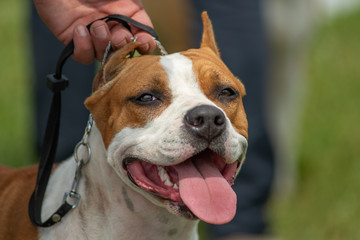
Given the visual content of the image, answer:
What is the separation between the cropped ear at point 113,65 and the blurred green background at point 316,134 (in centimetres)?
303

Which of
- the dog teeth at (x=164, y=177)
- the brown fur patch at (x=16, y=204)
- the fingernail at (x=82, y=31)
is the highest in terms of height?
the fingernail at (x=82, y=31)

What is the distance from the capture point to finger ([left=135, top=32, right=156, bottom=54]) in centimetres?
373

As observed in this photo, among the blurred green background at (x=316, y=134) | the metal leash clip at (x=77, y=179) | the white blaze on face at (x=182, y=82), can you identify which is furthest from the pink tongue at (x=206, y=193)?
the blurred green background at (x=316, y=134)

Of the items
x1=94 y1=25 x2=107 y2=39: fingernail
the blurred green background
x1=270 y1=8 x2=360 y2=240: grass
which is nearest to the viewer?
x1=94 y1=25 x2=107 y2=39: fingernail

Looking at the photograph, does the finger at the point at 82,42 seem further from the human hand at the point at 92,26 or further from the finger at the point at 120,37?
the finger at the point at 120,37

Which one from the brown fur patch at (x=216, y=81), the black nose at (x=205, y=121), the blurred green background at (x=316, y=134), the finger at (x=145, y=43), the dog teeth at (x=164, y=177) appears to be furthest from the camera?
the blurred green background at (x=316, y=134)

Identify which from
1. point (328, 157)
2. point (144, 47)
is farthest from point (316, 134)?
point (144, 47)

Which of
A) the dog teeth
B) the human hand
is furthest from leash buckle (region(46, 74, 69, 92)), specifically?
the dog teeth

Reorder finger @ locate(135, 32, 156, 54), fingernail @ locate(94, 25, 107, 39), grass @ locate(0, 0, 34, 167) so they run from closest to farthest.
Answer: fingernail @ locate(94, 25, 107, 39)
finger @ locate(135, 32, 156, 54)
grass @ locate(0, 0, 34, 167)

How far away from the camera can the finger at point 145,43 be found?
373cm

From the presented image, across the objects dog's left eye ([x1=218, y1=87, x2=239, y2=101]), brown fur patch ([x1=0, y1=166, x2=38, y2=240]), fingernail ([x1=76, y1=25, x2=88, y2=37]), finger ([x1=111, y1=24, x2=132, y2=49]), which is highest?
fingernail ([x1=76, y1=25, x2=88, y2=37])

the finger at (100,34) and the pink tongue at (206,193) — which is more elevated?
the finger at (100,34)

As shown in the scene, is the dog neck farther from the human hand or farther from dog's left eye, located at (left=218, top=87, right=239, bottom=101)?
dog's left eye, located at (left=218, top=87, right=239, bottom=101)

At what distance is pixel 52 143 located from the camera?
12.3ft
